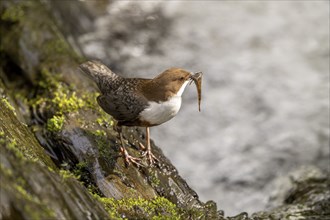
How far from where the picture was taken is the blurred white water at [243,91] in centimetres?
755

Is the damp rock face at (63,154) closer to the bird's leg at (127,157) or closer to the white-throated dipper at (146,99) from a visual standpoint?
the bird's leg at (127,157)

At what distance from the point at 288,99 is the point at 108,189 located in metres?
4.85

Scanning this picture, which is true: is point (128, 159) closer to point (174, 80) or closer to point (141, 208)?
point (141, 208)

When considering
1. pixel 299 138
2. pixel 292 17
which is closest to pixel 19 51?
pixel 299 138

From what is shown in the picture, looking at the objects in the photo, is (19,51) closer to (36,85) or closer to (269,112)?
(36,85)

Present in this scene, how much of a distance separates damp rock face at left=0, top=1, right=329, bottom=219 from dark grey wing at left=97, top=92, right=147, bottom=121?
33cm

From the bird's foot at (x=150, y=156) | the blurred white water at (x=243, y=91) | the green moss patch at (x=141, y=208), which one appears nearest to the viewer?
the green moss patch at (x=141, y=208)

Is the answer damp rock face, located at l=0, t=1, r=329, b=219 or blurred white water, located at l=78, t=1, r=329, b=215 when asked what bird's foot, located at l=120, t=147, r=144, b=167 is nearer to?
damp rock face, located at l=0, t=1, r=329, b=219

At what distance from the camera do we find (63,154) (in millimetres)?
5125

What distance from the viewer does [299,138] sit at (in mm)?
8039

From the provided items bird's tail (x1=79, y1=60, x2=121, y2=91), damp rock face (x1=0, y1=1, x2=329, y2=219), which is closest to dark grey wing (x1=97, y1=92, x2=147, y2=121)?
bird's tail (x1=79, y1=60, x2=121, y2=91)

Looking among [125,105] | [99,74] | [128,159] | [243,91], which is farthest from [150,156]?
[243,91]

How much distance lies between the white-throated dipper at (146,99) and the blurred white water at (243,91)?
243 centimetres

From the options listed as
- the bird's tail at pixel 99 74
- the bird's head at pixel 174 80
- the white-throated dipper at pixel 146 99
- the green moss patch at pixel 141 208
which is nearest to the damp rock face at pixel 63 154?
the green moss patch at pixel 141 208
